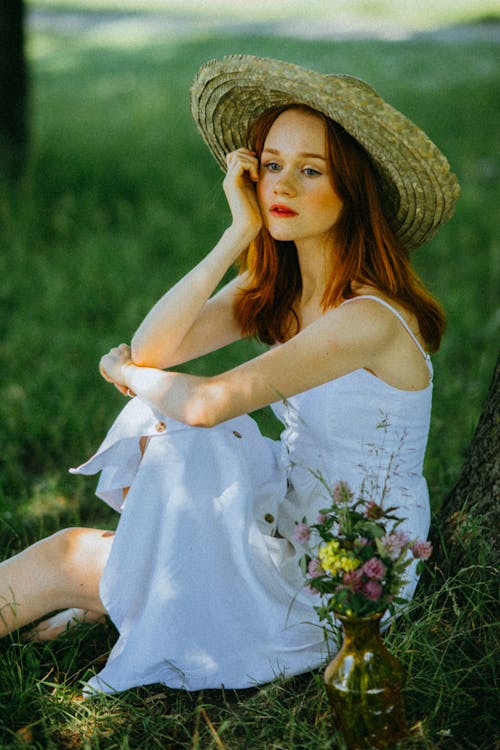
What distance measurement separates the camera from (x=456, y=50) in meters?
12.3

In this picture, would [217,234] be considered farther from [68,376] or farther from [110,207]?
[68,376]

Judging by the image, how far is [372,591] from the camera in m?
2.10

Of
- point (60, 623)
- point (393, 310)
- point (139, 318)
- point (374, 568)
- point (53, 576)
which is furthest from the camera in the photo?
Result: point (139, 318)

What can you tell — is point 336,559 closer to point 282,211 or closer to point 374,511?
point 374,511

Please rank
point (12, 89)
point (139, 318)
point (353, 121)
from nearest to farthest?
point (353, 121)
point (139, 318)
point (12, 89)

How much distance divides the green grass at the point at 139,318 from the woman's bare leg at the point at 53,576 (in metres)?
0.10

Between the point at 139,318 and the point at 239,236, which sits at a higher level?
the point at 239,236

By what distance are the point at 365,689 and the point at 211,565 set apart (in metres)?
0.58

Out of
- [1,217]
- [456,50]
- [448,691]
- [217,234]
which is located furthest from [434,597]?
[456,50]

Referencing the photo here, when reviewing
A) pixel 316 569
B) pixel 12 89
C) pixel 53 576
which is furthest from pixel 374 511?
pixel 12 89

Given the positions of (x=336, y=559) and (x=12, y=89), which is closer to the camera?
(x=336, y=559)

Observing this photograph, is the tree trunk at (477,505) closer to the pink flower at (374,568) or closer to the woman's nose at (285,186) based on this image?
the pink flower at (374,568)

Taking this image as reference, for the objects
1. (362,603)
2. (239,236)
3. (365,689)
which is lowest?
(365,689)

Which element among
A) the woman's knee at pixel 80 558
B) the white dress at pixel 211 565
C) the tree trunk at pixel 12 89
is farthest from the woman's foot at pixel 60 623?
the tree trunk at pixel 12 89
